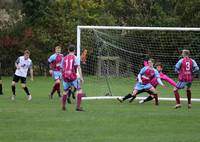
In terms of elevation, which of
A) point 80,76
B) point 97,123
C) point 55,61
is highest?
point 55,61

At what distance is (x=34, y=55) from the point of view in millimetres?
42781

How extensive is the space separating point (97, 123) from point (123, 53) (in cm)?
1390

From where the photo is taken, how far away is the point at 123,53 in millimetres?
27688

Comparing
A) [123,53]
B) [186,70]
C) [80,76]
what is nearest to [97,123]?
[80,76]

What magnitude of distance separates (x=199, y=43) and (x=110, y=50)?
503 cm

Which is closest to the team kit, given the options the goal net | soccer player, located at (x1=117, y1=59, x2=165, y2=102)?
soccer player, located at (x1=117, y1=59, x2=165, y2=102)

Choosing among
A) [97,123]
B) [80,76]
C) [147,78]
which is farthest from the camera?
[147,78]

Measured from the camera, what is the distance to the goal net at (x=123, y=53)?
87.8ft

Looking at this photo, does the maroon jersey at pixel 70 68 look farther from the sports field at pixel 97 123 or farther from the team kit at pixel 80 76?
the sports field at pixel 97 123

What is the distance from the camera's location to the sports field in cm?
1180

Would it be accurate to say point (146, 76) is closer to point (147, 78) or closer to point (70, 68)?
point (147, 78)

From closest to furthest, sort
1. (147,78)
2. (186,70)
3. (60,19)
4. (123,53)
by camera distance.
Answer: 1. (186,70)
2. (147,78)
3. (123,53)
4. (60,19)

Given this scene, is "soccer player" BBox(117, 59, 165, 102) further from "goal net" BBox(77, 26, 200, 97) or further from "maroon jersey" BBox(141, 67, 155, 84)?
"goal net" BBox(77, 26, 200, 97)

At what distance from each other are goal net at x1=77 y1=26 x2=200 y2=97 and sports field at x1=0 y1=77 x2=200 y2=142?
683cm
